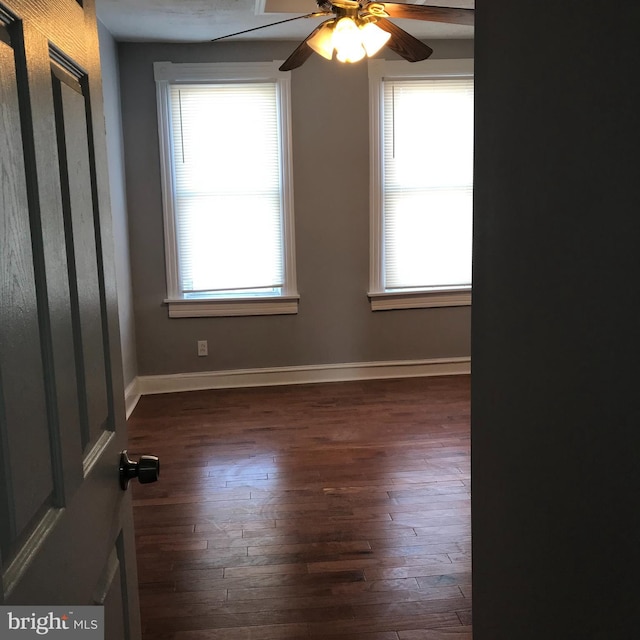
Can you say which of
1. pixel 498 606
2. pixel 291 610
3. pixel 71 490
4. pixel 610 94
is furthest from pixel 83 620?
pixel 291 610

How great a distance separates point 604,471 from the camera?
33.3 inches

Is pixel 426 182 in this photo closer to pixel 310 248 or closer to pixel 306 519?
pixel 310 248

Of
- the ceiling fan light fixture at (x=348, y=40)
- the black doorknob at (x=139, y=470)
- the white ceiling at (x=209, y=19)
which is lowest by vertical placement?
the black doorknob at (x=139, y=470)

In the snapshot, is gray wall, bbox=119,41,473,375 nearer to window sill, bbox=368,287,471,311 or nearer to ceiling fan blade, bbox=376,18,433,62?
window sill, bbox=368,287,471,311

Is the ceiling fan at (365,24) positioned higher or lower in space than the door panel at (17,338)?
higher

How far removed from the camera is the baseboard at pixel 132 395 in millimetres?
4496

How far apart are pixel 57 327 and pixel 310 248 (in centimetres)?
414

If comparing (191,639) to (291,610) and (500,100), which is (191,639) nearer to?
(291,610)

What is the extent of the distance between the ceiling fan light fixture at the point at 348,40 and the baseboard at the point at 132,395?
274 cm

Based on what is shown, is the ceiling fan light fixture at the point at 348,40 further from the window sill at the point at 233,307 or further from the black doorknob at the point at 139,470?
the window sill at the point at 233,307

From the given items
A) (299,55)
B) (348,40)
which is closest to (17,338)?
(348,40)

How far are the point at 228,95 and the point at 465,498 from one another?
3.28m

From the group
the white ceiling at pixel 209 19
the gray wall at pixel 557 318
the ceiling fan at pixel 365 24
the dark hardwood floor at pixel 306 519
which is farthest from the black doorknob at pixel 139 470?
the white ceiling at pixel 209 19

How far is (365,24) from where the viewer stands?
268cm
